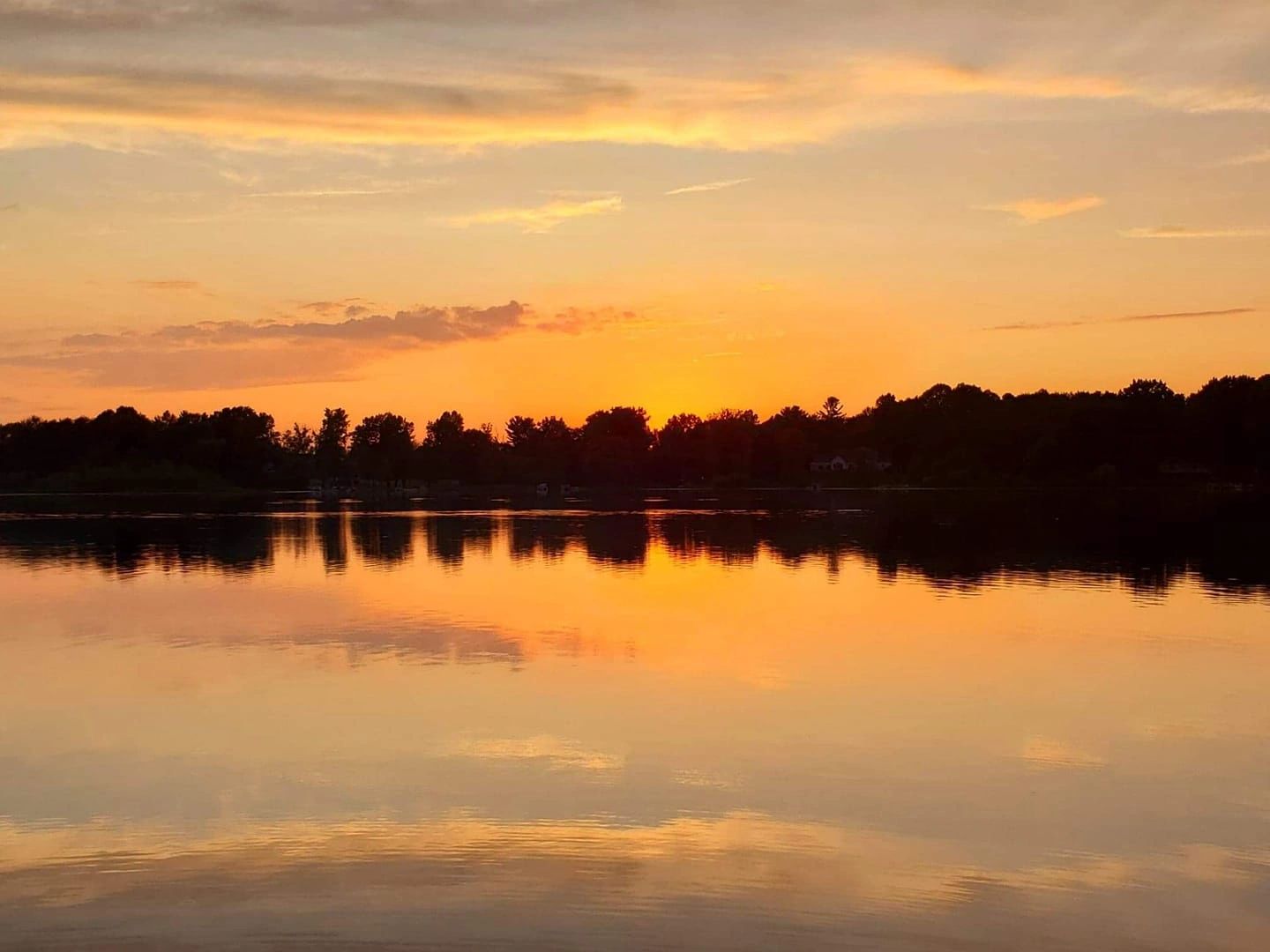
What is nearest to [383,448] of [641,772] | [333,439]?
[333,439]

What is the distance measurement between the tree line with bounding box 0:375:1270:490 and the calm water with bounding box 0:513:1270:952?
120 metres

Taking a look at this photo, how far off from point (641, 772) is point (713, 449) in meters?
167

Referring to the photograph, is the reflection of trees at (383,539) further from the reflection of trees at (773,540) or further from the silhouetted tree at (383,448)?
the silhouetted tree at (383,448)

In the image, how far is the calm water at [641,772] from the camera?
31.5 ft

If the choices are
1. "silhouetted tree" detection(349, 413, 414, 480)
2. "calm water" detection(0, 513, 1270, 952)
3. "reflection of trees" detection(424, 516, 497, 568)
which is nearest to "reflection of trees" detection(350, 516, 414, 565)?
"reflection of trees" detection(424, 516, 497, 568)

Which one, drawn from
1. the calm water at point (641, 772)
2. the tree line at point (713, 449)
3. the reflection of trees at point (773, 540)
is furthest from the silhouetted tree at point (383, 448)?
the calm water at point (641, 772)

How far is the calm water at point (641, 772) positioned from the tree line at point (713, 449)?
120 m

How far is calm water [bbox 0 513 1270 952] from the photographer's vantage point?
9609 millimetres

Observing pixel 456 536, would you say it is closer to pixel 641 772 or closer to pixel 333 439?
pixel 641 772

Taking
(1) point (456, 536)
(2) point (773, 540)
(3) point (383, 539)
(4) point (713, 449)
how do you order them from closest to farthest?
1. (2) point (773, 540)
2. (3) point (383, 539)
3. (1) point (456, 536)
4. (4) point (713, 449)

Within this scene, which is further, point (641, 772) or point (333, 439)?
point (333, 439)

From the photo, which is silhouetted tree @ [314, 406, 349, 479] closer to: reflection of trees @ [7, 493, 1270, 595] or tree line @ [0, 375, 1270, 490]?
tree line @ [0, 375, 1270, 490]

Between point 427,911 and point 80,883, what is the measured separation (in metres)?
2.90

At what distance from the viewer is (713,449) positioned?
591 ft
